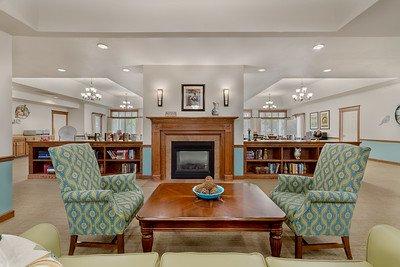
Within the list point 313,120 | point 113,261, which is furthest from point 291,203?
point 313,120

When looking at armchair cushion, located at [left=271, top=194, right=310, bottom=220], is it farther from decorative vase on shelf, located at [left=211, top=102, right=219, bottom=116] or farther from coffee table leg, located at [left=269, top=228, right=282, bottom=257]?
decorative vase on shelf, located at [left=211, top=102, right=219, bottom=116]

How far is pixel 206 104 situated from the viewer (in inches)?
236

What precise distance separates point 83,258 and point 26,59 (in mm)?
5563

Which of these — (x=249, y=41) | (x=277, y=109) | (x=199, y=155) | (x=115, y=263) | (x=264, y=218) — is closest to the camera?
(x=115, y=263)

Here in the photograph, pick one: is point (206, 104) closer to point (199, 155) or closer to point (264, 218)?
point (199, 155)

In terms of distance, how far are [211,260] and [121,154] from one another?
5.31 meters

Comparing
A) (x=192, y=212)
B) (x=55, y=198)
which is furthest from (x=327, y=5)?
(x=55, y=198)

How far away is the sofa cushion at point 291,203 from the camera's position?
7.09 ft

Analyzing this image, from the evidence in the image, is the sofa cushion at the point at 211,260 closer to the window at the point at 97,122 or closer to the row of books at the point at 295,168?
the row of books at the point at 295,168

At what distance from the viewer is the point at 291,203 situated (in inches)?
93.0

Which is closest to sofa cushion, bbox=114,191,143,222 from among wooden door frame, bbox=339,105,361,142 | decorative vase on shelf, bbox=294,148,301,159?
decorative vase on shelf, bbox=294,148,301,159

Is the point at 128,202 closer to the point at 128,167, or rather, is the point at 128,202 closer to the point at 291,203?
the point at 291,203

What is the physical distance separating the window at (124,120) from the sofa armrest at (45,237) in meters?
13.0

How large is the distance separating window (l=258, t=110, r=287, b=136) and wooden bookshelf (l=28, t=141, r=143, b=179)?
32.5ft
